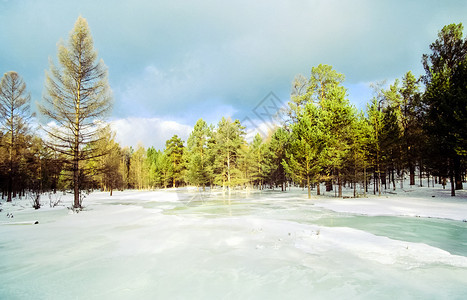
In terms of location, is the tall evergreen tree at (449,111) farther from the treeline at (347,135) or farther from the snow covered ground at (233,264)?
the snow covered ground at (233,264)

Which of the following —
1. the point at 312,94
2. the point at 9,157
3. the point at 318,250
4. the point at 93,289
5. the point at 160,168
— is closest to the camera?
the point at 93,289

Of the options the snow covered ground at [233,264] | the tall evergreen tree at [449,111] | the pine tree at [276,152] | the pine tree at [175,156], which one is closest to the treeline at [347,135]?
the tall evergreen tree at [449,111]

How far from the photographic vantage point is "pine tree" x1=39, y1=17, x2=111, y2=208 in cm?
1378

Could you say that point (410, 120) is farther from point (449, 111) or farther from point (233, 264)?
point (233, 264)

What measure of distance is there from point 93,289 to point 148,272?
89 centimetres

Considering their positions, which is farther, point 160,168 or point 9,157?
point 160,168

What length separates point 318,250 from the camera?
5.27 metres

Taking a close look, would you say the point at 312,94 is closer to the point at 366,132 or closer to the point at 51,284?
the point at 366,132

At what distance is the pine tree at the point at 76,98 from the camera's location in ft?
45.2

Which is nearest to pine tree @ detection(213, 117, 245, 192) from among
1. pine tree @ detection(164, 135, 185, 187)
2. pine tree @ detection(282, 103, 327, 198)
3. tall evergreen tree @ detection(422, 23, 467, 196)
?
pine tree @ detection(282, 103, 327, 198)

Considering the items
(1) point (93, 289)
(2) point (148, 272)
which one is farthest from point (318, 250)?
(1) point (93, 289)

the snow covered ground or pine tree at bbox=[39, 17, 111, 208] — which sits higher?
pine tree at bbox=[39, 17, 111, 208]

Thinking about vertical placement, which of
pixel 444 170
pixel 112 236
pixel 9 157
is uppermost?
pixel 9 157

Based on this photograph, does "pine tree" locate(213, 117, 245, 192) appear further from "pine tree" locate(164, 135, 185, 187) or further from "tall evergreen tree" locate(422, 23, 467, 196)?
"pine tree" locate(164, 135, 185, 187)
